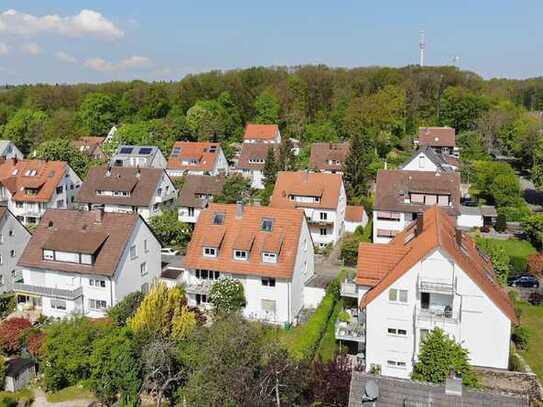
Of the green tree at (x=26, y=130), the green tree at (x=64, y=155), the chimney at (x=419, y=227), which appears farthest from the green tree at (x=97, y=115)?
the chimney at (x=419, y=227)

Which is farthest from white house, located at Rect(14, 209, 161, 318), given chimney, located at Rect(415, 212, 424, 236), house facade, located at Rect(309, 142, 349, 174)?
house facade, located at Rect(309, 142, 349, 174)

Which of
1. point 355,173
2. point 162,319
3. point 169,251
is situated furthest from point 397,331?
point 355,173

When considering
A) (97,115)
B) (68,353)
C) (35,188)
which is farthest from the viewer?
(97,115)

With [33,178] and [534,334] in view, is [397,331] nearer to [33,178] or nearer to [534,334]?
[534,334]

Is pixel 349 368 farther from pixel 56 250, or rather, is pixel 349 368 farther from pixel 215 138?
pixel 215 138

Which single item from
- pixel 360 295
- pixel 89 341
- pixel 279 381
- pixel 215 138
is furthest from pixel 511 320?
pixel 215 138
